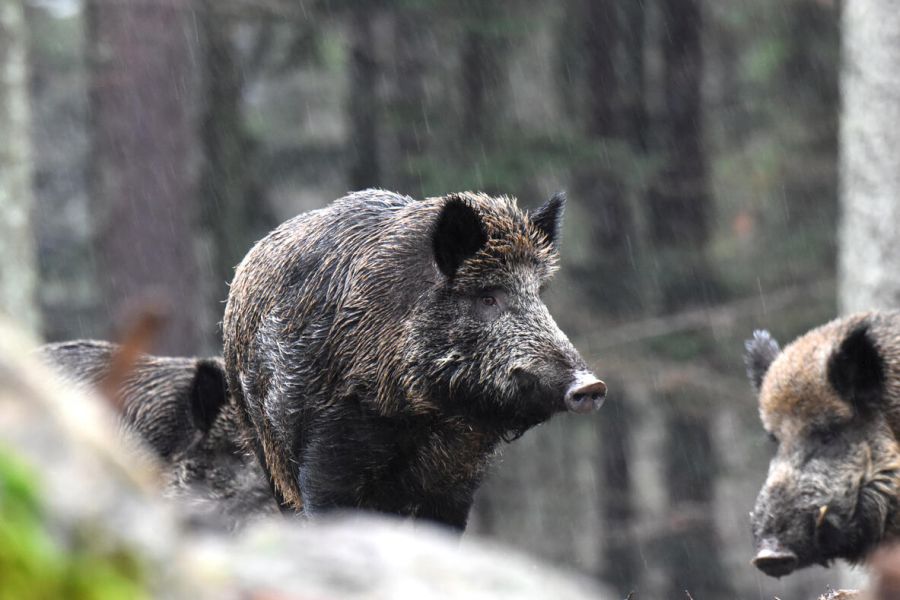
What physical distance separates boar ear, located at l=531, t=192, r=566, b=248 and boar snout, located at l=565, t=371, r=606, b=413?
1.21m

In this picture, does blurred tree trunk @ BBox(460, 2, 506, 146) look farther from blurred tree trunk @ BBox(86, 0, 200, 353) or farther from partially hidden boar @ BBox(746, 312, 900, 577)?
partially hidden boar @ BBox(746, 312, 900, 577)

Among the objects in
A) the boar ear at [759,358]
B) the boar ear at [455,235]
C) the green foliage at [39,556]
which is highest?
the green foliage at [39,556]

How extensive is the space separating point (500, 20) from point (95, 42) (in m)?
5.42

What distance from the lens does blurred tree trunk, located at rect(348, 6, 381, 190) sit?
1834cm

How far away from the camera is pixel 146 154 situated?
15766 mm

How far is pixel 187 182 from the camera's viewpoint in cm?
1575

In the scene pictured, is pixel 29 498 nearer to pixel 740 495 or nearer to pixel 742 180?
pixel 742 180

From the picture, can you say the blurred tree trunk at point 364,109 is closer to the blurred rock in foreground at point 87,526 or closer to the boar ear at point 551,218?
the boar ear at point 551,218

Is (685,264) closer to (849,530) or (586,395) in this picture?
(849,530)

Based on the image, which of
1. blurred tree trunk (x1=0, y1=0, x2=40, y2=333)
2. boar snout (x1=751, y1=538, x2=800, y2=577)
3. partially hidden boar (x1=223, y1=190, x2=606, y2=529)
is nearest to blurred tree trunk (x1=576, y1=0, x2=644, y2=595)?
blurred tree trunk (x1=0, y1=0, x2=40, y2=333)

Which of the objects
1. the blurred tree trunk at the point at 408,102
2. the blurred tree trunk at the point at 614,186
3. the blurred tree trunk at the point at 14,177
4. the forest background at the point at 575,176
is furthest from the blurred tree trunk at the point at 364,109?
the blurred tree trunk at the point at 14,177

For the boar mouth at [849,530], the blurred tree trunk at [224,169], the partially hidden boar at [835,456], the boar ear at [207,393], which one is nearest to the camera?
the boar mouth at [849,530]

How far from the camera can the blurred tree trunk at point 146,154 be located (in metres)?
15.6

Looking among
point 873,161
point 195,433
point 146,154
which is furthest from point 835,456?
point 146,154
